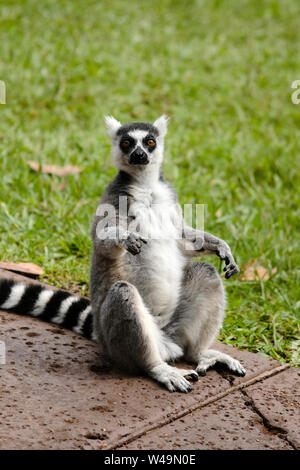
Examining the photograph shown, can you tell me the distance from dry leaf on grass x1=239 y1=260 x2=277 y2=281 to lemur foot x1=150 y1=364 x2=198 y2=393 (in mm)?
1507

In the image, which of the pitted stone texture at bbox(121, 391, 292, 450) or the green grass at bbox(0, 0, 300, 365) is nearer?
the pitted stone texture at bbox(121, 391, 292, 450)

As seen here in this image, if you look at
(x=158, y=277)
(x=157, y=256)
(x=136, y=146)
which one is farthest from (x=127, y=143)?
(x=158, y=277)

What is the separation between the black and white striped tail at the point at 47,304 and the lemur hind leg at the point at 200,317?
1.68 ft

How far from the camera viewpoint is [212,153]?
6.24 metres

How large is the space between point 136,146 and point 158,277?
731 mm

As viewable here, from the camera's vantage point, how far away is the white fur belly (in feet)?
10.3

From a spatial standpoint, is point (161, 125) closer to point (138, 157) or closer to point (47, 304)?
point (138, 157)

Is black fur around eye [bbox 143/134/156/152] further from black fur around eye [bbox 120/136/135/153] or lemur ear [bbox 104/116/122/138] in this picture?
lemur ear [bbox 104/116/122/138]

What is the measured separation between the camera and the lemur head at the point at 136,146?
330cm

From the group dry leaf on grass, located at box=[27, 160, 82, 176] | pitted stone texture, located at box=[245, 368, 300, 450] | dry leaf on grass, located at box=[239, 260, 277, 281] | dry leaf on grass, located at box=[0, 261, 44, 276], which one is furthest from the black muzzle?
dry leaf on grass, located at box=[27, 160, 82, 176]

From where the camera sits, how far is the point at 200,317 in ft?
10.5

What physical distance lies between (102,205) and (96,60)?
4923 mm

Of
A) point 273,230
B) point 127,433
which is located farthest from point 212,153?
point 127,433

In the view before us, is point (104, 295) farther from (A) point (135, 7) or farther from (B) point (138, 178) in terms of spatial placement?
(A) point (135, 7)
